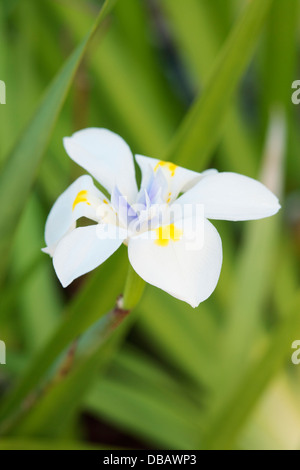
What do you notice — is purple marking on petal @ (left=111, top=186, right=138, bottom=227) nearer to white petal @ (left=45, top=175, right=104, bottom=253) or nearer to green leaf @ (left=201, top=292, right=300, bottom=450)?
white petal @ (left=45, top=175, right=104, bottom=253)

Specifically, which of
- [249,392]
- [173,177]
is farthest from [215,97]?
[249,392]

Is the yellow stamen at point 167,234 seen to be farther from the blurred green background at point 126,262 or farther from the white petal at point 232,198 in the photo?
the blurred green background at point 126,262

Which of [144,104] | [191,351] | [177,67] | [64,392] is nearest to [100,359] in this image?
[64,392]

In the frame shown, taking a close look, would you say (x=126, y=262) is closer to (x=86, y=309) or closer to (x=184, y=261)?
(x=86, y=309)

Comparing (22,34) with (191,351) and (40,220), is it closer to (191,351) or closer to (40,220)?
(40,220)

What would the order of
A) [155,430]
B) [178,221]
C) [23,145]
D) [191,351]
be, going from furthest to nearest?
[191,351] < [155,430] < [23,145] < [178,221]

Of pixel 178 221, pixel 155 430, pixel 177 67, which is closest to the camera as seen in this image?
pixel 178 221
